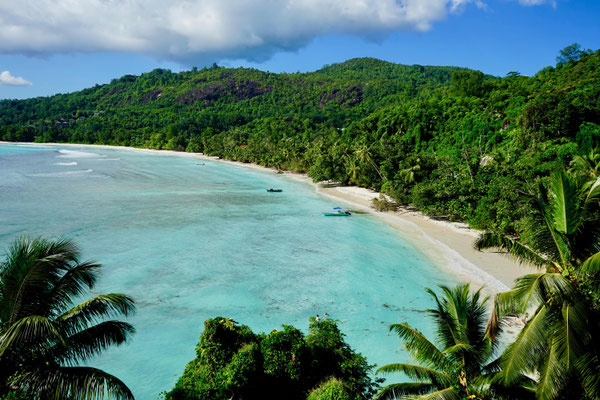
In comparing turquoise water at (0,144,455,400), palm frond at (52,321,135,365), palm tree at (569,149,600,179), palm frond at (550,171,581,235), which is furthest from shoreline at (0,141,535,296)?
palm frond at (52,321,135,365)

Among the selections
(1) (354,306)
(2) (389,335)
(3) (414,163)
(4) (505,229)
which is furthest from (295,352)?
(3) (414,163)

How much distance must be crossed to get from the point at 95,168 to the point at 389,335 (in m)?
70.4

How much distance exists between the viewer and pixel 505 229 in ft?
79.7

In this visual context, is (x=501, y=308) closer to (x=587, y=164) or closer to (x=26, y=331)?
(x=26, y=331)

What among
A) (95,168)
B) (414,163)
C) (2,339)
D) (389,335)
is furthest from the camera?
(95,168)

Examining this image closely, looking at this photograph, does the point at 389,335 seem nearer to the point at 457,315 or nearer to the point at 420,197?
the point at 457,315

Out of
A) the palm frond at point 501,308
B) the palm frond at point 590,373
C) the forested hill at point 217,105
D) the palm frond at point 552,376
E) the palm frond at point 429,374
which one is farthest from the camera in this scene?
the forested hill at point 217,105

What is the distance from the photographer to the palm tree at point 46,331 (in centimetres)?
641

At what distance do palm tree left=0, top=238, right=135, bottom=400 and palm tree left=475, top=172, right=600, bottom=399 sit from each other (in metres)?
7.65

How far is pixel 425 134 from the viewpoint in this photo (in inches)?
2293

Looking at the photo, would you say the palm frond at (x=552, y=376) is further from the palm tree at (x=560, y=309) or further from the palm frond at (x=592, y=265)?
the palm frond at (x=592, y=265)

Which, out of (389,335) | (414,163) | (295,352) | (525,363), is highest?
(414,163)

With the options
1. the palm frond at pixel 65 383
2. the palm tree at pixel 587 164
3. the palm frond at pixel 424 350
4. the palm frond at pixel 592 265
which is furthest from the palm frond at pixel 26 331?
the palm tree at pixel 587 164

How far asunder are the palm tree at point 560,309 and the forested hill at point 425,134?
1.42 meters
